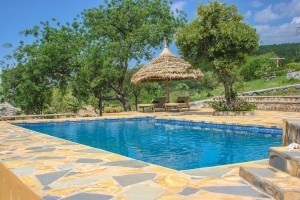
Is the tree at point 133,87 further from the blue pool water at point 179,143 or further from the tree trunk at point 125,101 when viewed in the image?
the blue pool water at point 179,143

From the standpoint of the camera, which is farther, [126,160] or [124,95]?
[124,95]

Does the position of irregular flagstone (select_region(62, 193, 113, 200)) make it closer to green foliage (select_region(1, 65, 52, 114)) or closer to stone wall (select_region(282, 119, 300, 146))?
stone wall (select_region(282, 119, 300, 146))

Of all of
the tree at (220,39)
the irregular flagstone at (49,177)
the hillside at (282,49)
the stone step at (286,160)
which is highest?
the hillside at (282,49)

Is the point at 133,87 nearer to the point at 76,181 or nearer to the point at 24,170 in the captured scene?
the point at 24,170

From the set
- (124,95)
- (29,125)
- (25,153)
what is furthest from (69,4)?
(25,153)

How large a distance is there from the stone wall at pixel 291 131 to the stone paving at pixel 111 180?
78 cm

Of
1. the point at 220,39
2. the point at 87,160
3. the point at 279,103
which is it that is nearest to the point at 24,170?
the point at 87,160

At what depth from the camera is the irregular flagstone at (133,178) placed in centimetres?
324

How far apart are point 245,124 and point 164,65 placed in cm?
786

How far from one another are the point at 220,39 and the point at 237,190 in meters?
9.60

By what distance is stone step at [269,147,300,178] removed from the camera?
299cm

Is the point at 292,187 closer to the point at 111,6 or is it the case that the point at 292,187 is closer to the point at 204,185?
the point at 204,185

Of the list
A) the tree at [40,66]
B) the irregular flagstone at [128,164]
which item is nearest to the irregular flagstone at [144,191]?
the irregular flagstone at [128,164]

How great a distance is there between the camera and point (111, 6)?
749 inches
